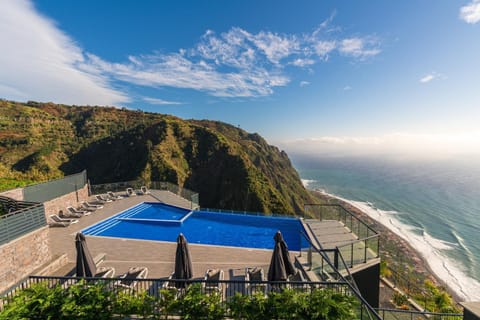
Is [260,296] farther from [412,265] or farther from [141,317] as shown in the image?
[412,265]

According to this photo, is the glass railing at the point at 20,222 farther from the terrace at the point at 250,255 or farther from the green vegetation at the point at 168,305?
the green vegetation at the point at 168,305

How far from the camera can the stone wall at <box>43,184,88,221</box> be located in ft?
43.1

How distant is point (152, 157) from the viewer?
59.4 m

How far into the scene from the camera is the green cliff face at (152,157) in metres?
56.2

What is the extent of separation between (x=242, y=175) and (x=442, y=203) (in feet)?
196

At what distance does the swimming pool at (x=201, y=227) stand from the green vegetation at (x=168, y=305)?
24.0ft

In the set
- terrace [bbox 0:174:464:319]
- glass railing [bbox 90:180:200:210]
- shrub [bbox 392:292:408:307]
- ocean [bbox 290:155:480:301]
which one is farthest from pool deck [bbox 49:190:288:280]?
ocean [bbox 290:155:480:301]

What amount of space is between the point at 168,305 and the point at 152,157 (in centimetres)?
5959

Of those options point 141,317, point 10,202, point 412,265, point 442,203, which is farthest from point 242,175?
point 442,203

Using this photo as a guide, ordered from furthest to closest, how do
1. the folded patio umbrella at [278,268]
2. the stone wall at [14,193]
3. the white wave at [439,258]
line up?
1. the white wave at [439,258]
2. the stone wall at [14,193]
3. the folded patio umbrella at [278,268]

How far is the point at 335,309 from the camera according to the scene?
416 centimetres

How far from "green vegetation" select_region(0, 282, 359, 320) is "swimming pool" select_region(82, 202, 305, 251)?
24.0 feet

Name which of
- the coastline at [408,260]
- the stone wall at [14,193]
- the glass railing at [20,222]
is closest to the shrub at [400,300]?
the coastline at [408,260]

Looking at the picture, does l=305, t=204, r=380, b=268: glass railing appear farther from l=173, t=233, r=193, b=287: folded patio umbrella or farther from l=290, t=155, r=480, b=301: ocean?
l=290, t=155, r=480, b=301: ocean
